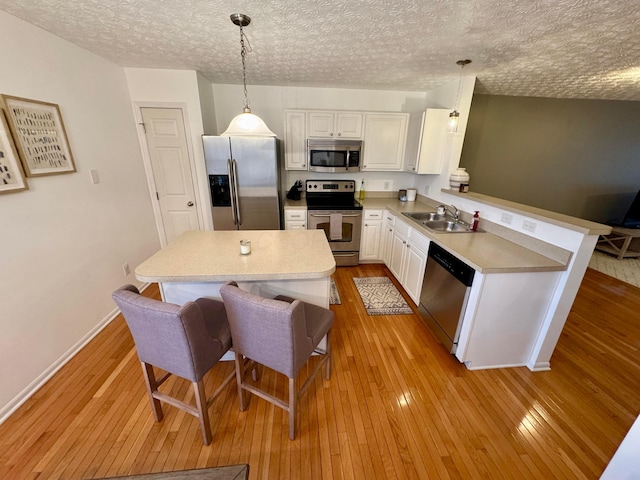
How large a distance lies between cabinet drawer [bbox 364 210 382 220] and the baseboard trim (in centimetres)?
316

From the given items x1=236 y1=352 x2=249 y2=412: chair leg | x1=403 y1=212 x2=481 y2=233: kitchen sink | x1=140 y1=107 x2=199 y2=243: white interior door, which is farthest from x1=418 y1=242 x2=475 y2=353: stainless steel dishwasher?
x1=140 y1=107 x2=199 y2=243: white interior door

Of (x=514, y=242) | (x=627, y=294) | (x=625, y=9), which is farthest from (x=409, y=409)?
(x=627, y=294)

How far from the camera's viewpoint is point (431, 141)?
315 centimetres

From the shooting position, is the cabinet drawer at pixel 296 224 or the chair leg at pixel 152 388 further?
the cabinet drawer at pixel 296 224

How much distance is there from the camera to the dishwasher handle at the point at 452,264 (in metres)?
1.82

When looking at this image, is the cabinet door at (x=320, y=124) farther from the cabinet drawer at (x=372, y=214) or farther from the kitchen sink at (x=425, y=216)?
the kitchen sink at (x=425, y=216)

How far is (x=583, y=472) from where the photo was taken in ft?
4.38

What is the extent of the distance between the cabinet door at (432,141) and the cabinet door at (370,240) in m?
0.93

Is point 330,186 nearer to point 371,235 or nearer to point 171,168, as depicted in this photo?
point 371,235

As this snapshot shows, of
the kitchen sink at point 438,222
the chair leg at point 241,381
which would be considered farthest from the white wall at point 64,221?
the kitchen sink at point 438,222

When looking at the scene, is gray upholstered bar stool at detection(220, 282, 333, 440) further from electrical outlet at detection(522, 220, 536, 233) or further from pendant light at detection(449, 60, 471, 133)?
pendant light at detection(449, 60, 471, 133)

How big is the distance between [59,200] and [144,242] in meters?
1.15

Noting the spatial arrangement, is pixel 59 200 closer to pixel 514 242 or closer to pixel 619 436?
pixel 514 242

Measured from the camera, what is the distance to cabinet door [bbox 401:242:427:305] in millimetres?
2525
